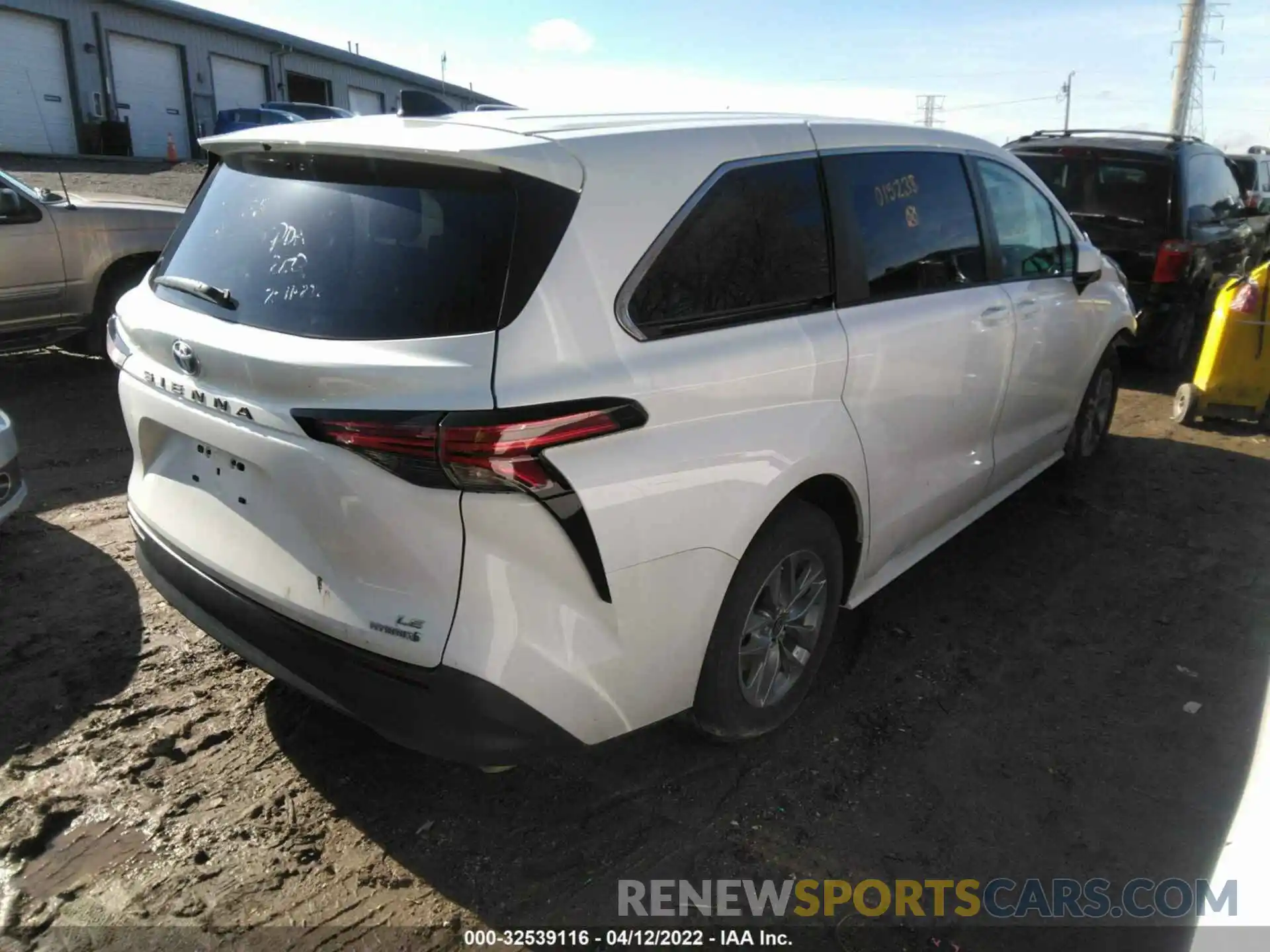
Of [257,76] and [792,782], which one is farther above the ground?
[257,76]

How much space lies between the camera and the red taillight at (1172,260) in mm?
7410

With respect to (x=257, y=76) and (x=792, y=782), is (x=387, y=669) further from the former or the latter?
(x=257, y=76)

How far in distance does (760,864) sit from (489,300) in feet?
5.48

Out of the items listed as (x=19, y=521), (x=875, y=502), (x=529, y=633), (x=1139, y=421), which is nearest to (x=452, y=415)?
(x=529, y=633)

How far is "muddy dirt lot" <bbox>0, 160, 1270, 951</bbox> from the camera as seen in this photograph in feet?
8.00

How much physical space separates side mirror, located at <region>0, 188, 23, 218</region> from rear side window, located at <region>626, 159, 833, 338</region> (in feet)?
20.0

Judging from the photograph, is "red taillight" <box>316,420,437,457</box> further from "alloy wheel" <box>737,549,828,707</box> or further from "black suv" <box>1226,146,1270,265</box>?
"black suv" <box>1226,146,1270,265</box>

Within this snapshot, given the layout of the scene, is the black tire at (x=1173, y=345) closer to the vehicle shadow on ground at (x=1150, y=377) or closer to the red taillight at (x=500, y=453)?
the vehicle shadow on ground at (x=1150, y=377)

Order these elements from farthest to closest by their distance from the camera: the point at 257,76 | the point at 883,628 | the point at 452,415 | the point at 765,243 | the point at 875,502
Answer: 1. the point at 257,76
2. the point at 883,628
3. the point at 875,502
4. the point at 765,243
5. the point at 452,415

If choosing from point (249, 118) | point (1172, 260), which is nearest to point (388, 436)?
point (1172, 260)

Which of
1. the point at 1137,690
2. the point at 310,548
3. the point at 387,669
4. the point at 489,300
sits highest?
the point at 489,300

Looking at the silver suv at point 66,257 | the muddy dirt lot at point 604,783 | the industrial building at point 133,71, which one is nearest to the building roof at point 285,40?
the industrial building at point 133,71

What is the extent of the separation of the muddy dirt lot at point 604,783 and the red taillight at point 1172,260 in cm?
407

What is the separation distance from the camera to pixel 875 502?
3285 mm
